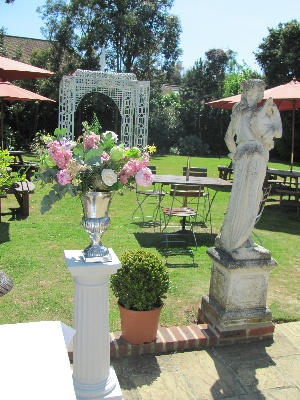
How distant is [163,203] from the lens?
29.1 ft

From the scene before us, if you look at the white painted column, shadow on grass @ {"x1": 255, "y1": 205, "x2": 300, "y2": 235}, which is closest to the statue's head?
the white painted column

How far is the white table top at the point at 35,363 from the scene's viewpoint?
1.31 m

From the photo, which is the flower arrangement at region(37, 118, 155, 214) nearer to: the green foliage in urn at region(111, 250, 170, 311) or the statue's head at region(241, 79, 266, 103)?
the green foliage in urn at region(111, 250, 170, 311)

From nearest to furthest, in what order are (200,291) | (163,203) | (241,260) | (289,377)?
(289,377) → (241,260) → (200,291) → (163,203)

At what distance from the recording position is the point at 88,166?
7.57 feet

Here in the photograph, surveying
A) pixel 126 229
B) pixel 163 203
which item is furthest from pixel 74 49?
pixel 126 229

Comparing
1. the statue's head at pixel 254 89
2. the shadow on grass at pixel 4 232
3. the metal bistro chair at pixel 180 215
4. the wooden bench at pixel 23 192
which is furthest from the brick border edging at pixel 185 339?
the wooden bench at pixel 23 192

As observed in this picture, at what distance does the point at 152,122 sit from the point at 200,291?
18969mm

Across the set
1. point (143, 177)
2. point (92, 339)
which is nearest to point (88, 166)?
point (143, 177)

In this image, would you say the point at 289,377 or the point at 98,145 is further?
the point at 289,377

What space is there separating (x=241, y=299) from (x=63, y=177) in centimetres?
204

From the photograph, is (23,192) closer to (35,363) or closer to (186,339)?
(186,339)

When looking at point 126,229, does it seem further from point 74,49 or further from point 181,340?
point 74,49

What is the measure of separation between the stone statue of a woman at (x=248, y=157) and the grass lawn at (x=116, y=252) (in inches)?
37.9
